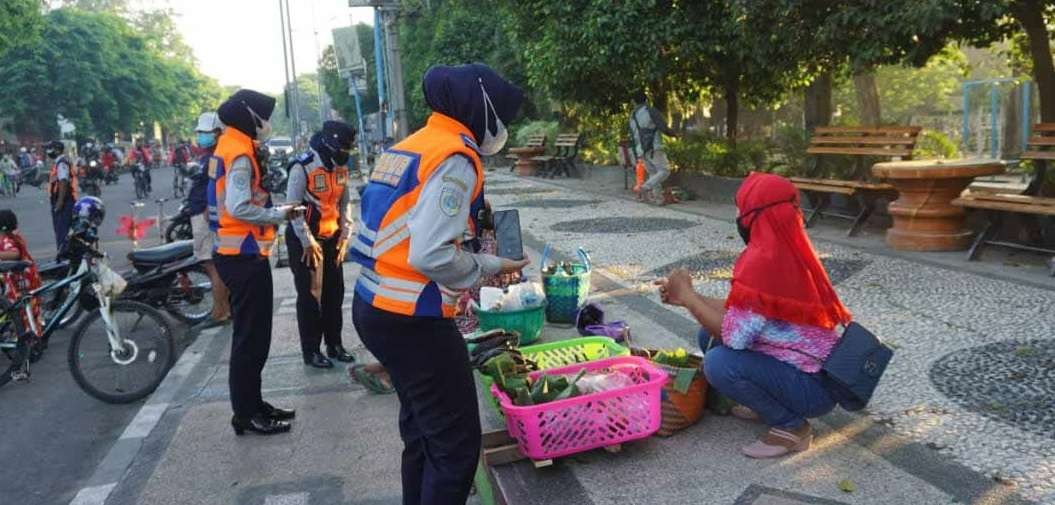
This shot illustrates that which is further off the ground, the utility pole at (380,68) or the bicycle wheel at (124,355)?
the utility pole at (380,68)

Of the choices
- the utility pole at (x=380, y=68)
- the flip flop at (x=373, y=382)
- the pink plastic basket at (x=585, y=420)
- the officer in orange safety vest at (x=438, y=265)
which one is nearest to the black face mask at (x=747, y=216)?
the pink plastic basket at (x=585, y=420)

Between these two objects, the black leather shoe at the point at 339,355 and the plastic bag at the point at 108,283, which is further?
the black leather shoe at the point at 339,355

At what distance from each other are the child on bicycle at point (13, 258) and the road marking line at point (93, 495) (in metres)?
2.74

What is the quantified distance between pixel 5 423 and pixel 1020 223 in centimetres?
796

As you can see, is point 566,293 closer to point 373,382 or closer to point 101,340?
point 373,382

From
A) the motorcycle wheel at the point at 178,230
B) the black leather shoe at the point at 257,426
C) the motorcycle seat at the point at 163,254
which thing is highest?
the motorcycle seat at the point at 163,254

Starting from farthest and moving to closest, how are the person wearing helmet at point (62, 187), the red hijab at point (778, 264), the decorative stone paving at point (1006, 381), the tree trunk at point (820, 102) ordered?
1. the tree trunk at point (820, 102)
2. the person wearing helmet at point (62, 187)
3. the decorative stone paving at point (1006, 381)
4. the red hijab at point (778, 264)

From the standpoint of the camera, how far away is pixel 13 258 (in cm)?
671

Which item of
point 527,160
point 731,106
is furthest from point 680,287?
point 527,160

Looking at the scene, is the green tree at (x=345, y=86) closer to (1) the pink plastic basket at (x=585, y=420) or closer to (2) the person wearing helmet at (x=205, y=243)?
(2) the person wearing helmet at (x=205, y=243)

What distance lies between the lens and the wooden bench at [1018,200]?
673 cm

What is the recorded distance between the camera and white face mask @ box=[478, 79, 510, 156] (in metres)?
2.63

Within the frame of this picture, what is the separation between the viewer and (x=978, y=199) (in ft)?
23.4

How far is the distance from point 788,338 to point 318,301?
300 centimetres
